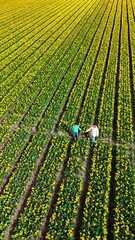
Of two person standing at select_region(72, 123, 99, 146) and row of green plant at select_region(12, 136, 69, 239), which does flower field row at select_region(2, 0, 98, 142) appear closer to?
row of green plant at select_region(12, 136, 69, 239)

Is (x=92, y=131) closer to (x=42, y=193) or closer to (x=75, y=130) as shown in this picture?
(x=75, y=130)

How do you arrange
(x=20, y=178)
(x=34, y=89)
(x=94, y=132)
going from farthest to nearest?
(x=34, y=89) → (x=94, y=132) → (x=20, y=178)

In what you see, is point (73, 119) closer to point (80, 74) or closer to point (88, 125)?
point (88, 125)

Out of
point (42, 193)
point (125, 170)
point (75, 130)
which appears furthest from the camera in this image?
point (75, 130)

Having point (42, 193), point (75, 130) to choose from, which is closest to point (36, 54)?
point (75, 130)

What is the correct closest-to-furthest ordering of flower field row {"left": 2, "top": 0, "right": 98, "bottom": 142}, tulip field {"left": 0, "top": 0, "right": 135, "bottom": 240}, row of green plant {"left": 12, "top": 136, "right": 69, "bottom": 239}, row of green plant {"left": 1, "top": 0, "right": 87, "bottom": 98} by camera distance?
row of green plant {"left": 12, "top": 136, "right": 69, "bottom": 239} → tulip field {"left": 0, "top": 0, "right": 135, "bottom": 240} → flower field row {"left": 2, "top": 0, "right": 98, "bottom": 142} → row of green plant {"left": 1, "top": 0, "right": 87, "bottom": 98}

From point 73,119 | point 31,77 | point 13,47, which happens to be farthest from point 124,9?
point 73,119

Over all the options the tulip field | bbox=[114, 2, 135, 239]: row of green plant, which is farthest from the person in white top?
bbox=[114, 2, 135, 239]: row of green plant

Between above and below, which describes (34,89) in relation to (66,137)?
above

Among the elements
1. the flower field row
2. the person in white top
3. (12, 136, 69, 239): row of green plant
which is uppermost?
the flower field row
